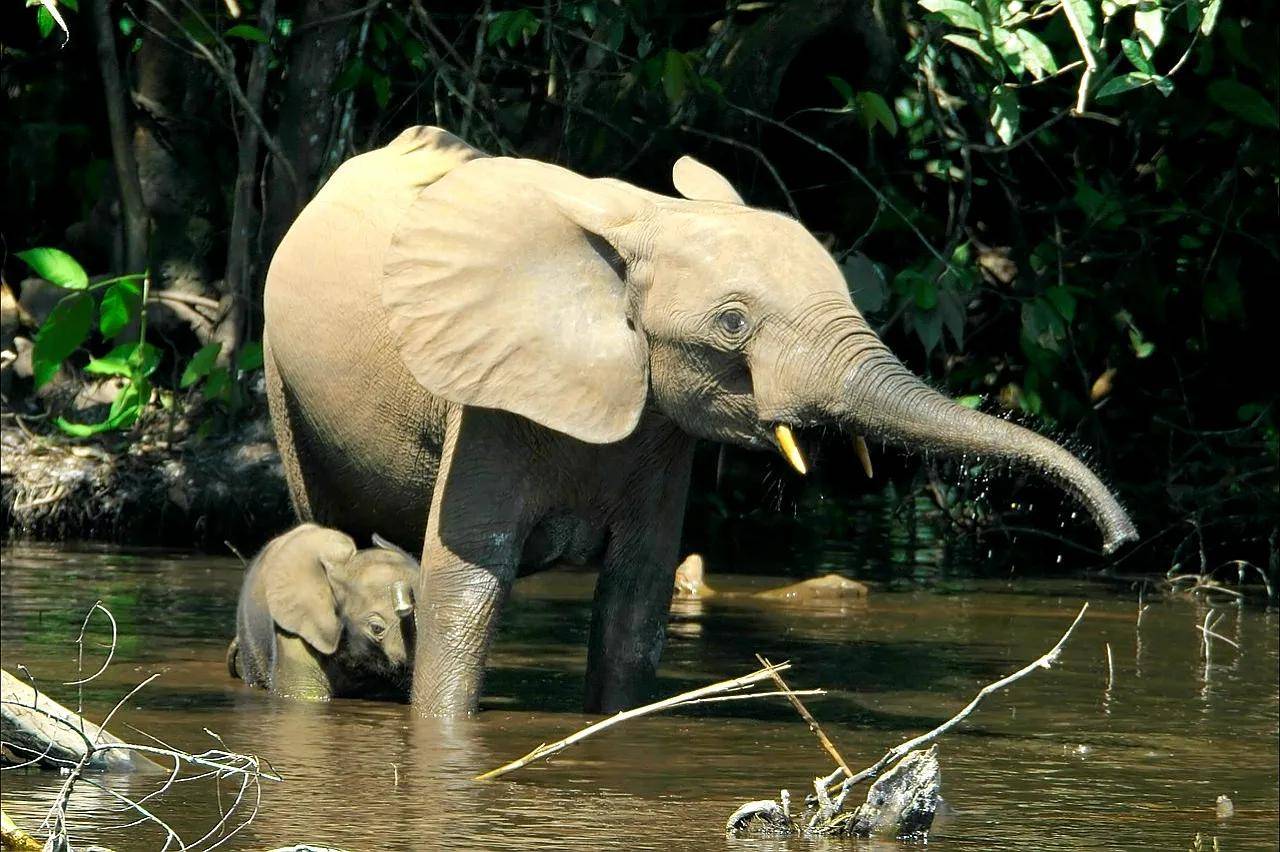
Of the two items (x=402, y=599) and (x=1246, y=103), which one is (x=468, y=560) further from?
(x=1246, y=103)

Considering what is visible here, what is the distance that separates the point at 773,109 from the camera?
12656mm

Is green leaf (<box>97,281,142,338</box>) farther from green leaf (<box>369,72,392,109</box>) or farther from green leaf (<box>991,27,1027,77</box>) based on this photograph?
green leaf (<box>991,27,1027,77</box>)

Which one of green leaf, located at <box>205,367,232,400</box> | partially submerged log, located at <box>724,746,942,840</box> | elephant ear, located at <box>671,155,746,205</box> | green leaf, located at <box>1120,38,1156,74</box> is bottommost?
partially submerged log, located at <box>724,746,942,840</box>

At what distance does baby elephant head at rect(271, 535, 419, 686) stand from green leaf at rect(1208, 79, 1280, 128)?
5.14 metres

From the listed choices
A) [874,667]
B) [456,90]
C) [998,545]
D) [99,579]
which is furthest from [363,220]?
[998,545]

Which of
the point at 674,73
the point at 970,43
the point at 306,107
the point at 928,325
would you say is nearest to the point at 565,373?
the point at 970,43

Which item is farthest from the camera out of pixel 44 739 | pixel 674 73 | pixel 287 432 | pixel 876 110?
pixel 674 73

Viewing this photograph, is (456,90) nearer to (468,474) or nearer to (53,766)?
(468,474)

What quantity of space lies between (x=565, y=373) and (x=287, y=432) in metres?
2.09

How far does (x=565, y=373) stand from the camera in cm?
697

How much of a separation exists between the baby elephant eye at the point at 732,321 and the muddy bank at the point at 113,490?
5.89 metres

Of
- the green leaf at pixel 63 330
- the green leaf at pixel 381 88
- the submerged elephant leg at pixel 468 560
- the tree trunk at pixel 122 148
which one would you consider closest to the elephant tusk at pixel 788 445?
the submerged elephant leg at pixel 468 560

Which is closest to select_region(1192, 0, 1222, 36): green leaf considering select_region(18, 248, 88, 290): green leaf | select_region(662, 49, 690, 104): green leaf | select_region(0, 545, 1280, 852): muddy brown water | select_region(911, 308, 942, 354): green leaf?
select_region(0, 545, 1280, 852): muddy brown water

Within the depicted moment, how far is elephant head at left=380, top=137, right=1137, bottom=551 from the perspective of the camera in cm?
641
